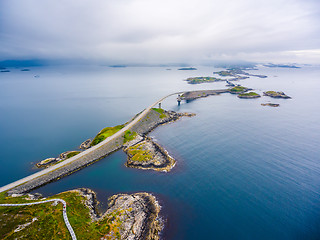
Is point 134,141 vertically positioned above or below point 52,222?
below

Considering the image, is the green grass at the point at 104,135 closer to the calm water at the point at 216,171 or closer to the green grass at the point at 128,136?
the green grass at the point at 128,136

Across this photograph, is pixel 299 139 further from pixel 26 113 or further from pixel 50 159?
pixel 26 113

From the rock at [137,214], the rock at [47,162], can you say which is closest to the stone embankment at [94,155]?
the rock at [47,162]

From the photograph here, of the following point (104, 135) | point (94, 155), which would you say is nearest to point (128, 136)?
point (104, 135)

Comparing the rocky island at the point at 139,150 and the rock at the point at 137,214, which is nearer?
the rock at the point at 137,214

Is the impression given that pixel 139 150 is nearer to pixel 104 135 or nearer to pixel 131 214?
pixel 104 135

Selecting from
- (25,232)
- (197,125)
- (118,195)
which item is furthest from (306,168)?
(25,232)
